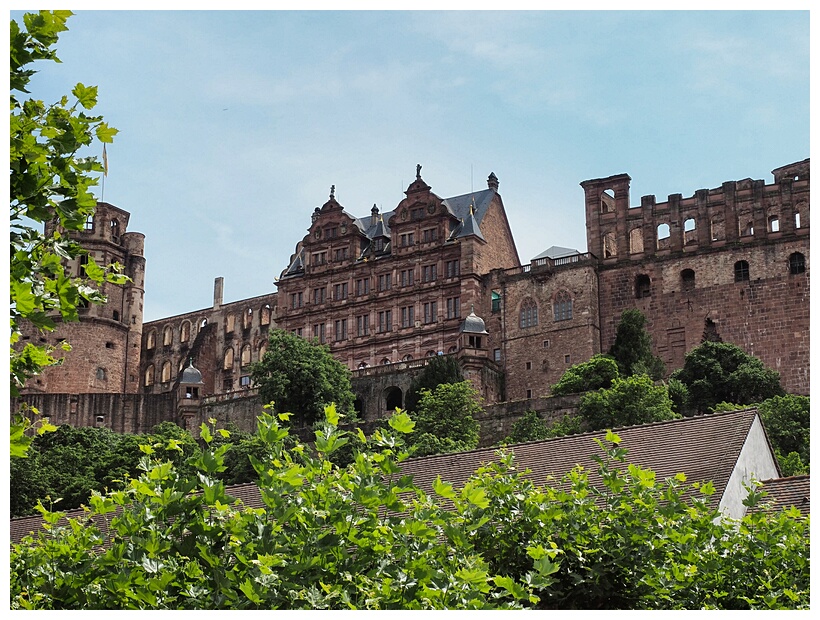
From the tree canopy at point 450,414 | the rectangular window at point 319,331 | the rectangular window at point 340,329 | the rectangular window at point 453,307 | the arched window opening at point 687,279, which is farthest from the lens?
the rectangular window at point 319,331

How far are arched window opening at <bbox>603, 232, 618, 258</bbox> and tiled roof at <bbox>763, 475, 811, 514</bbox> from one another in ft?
197

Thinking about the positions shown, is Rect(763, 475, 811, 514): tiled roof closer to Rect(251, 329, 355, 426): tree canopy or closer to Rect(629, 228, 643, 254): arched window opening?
Rect(251, 329, 355, 426): tree canopy

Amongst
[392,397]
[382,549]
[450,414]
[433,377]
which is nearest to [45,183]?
[382,549]

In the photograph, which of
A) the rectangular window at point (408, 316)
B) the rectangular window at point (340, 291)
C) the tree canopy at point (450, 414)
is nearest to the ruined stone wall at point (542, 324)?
the rectangular window at point (408, 316)

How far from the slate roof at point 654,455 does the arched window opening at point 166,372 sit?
77.3 meters

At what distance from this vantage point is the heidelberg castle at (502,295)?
262 feet

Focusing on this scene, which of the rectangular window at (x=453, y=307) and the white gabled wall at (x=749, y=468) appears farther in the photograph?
the rectangular window at (x=453, y=307)

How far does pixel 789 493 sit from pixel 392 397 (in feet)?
193

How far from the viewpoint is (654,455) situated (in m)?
25.9

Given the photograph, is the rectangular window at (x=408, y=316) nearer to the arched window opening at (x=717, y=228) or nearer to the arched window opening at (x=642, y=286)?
the arched window opening at (x=642, y=286)

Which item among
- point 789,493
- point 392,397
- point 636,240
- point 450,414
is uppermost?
point 636,240

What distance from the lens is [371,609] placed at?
15758mm

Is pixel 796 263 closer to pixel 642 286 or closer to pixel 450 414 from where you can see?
pixel 642 286

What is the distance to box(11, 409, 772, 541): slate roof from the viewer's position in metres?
25.2
